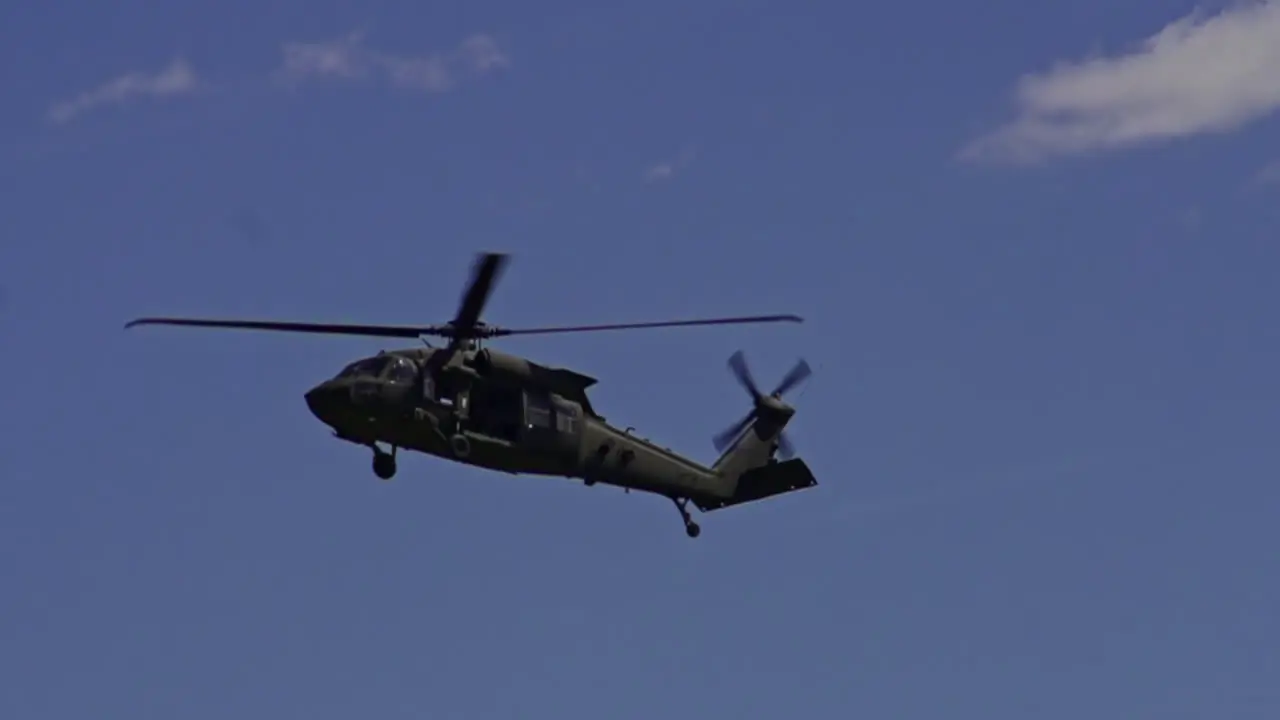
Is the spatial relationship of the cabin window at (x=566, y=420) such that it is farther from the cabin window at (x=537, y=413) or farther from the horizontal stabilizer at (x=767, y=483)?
the horizontal stabilizer at (x=767, y=483)

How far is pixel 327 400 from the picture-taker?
6556cm

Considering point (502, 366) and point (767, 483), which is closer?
point (502, 366)

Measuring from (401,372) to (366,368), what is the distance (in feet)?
3.04

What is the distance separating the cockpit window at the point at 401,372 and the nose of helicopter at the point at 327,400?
51.5 inches

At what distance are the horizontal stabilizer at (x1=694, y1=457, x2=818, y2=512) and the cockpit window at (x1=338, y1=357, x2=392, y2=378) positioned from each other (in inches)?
479

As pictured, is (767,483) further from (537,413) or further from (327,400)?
(327,400)

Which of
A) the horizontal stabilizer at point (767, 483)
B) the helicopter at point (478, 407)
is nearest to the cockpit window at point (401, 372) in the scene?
the helicopter at point (478, 407)

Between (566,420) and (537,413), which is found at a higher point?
(566,420)

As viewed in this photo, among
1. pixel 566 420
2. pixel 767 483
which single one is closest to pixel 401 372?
pixel 566 420

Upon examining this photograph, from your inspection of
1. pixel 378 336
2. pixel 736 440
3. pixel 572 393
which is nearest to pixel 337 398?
pixel 378 336

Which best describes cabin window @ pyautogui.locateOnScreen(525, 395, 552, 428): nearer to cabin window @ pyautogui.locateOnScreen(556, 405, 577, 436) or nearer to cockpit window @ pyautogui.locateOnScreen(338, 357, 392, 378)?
cabin window @ pyautogui.locateOnScreen(556, 405, 577, 436)

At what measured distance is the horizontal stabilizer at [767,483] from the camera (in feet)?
242

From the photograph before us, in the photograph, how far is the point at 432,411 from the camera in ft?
218

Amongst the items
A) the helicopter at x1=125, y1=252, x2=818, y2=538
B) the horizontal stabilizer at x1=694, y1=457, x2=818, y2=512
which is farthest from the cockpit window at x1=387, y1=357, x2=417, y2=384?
the horizontal stabilizer at x1=694, y1=457, x2=818, y2=512
